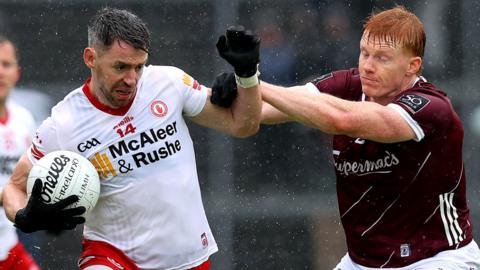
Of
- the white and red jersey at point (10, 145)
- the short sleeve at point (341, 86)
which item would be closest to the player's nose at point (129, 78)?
the short sleeve at point (341, 86)

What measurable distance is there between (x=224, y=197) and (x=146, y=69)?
241 cm

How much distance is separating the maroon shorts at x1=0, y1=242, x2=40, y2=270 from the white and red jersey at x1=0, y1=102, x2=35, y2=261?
0.03 metres

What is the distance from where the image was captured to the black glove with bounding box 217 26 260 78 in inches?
176

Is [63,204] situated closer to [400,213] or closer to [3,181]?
[400,213]

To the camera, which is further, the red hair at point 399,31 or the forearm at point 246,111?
the red hair at point 399,31

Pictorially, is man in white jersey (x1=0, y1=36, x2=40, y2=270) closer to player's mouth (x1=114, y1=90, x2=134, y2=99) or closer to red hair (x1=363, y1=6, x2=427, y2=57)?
player's mouth (x1=114, y1=90, x2=134, y2=99)

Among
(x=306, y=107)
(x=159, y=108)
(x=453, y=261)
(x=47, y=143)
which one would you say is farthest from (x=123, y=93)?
(x=453, y=261)

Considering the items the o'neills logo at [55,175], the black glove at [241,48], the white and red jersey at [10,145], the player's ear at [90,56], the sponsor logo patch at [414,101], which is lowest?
the white and red jersey at [10,145]

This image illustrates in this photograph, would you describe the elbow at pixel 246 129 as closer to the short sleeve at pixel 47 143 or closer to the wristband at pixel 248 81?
the wristband at pixel 248 81

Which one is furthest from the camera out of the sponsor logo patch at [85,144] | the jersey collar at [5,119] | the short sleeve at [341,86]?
the jersey collar at [5,119]

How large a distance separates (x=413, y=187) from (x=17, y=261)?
101 inches

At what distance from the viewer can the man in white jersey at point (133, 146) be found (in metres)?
4.75

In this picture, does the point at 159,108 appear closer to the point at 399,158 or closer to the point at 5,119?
the point at 399,158

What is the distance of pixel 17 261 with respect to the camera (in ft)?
20.7
